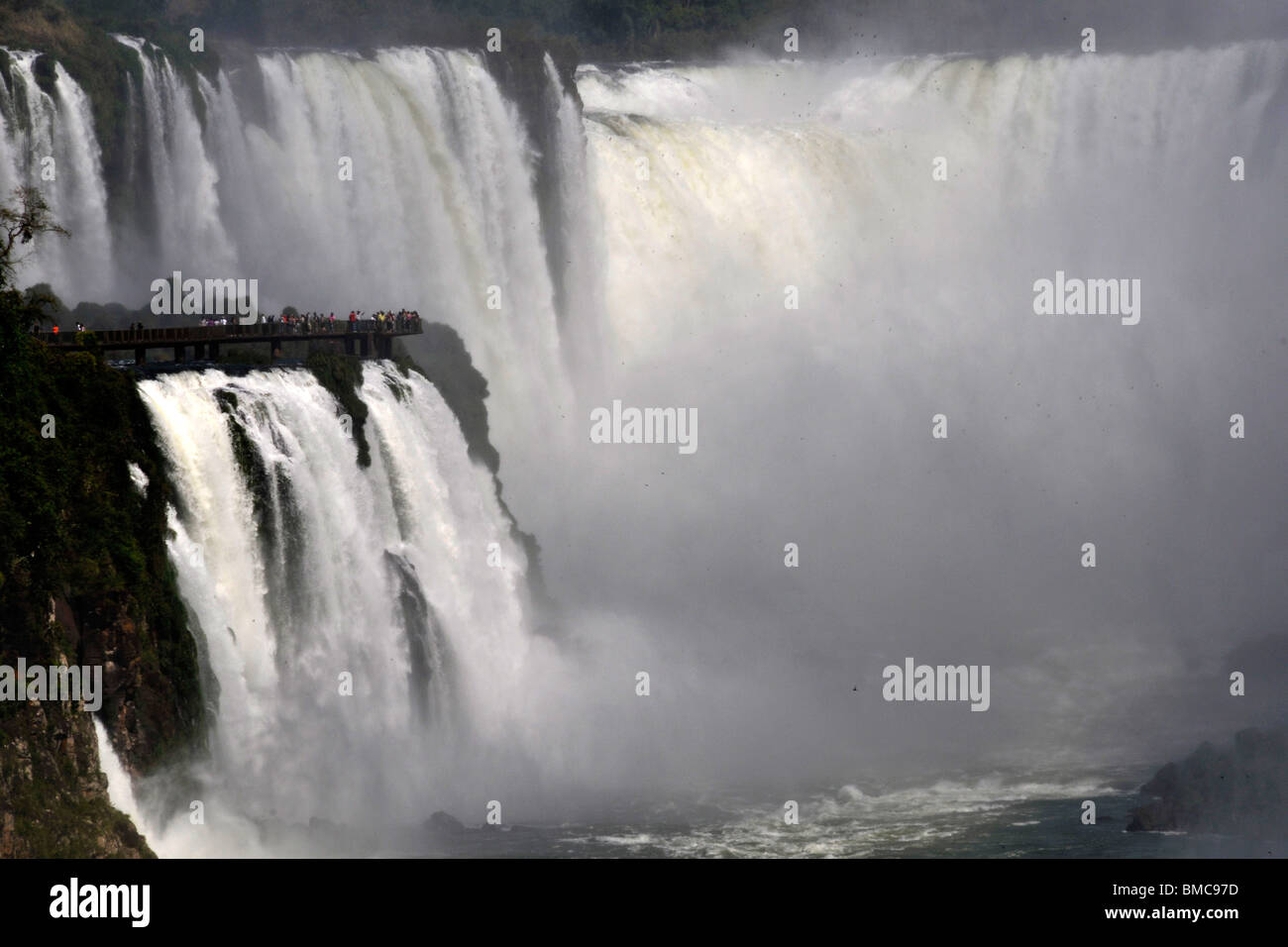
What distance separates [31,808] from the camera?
23531 millimetres

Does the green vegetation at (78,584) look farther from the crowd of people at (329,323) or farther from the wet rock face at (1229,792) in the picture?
the wet rock face at (1229,792)

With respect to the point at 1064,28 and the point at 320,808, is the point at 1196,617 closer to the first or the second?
the point at 320,808

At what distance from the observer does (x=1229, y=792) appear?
3300cm

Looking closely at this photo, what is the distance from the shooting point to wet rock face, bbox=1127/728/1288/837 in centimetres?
3241

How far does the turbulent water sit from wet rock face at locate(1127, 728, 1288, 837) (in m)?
1.73

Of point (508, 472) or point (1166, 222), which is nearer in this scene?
point (508, 472)

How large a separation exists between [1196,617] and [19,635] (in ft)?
90.3

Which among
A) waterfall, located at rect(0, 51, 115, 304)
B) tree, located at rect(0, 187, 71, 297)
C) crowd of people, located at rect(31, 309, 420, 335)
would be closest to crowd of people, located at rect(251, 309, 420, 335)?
crowd of people, located at rect(31, 309, 420, 335)

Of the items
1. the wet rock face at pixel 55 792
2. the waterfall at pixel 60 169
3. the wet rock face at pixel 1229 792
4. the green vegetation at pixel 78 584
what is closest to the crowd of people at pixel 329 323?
the waterfall at pixel 60 169

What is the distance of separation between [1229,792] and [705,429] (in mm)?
20155

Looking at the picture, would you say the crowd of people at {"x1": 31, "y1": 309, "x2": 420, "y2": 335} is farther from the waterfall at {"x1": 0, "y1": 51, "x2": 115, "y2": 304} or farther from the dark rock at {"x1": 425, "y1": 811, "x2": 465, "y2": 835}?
the dark rock at {"x1": 425, "y1": 811, "x2": 465, "y2": 835}

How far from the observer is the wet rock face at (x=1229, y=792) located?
106 feet
